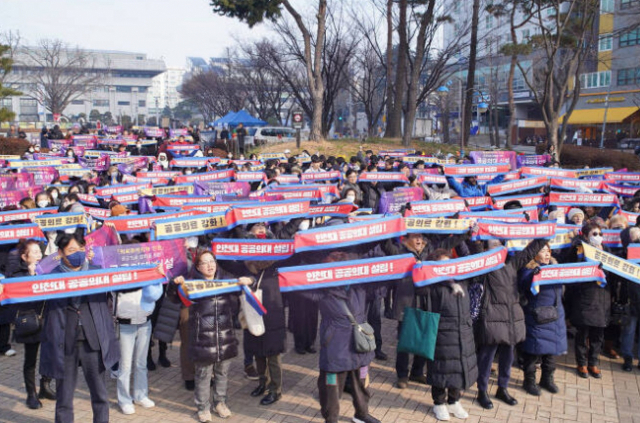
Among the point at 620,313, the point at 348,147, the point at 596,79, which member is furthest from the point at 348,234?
the point at 596,79

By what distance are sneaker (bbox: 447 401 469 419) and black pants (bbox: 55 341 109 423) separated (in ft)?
10.4

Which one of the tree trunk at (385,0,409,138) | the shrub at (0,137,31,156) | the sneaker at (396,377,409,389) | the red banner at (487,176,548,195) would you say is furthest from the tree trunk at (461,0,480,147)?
the sneaker at (396,377,409,389)

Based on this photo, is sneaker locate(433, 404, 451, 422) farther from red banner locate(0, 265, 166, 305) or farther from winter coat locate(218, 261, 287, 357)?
red banner locate(0, 265, 166, 305)

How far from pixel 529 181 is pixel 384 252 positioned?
491 centimetres

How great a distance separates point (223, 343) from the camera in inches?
220

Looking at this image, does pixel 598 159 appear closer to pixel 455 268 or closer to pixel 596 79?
pixel 455 268

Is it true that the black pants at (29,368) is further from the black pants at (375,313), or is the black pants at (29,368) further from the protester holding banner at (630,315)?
the protester holding banner at (630,315)

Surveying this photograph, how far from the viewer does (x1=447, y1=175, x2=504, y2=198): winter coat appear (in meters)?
10.7

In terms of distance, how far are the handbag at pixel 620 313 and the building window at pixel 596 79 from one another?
50.0m

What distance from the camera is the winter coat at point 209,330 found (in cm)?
552

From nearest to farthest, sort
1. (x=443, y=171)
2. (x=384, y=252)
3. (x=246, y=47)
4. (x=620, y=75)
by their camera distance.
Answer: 1. (x=384, y=252)
2. (x=443, y=171)
3. (x=246, y=47)
4. (x=620, y=75)

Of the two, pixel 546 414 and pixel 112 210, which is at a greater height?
pixel 112 210

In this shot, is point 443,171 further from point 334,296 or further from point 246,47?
point 246,47

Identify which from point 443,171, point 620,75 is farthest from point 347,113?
point 443,171
